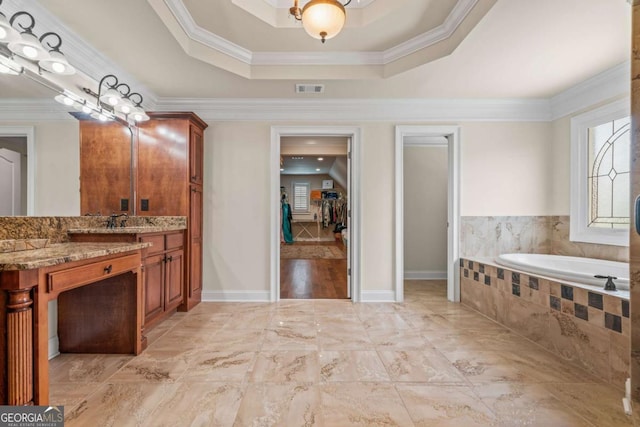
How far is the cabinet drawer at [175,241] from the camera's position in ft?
9.10

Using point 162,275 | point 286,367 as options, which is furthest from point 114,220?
point 286,367

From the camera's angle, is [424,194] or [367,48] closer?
[367,48]

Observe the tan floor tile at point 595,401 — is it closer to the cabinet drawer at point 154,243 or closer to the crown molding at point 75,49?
the cabinet drawer at point 154,243

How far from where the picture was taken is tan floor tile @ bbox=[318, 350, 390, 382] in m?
1.85

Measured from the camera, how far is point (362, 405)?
159 centimetres

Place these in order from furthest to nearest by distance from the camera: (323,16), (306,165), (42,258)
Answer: (306,165) → (323,16) → (42,258)

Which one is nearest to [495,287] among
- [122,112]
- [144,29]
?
[144,29]

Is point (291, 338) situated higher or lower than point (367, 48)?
lower

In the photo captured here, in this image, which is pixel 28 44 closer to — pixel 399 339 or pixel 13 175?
pixel 13 175

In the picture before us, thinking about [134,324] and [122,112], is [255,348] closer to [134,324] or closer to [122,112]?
[134,324]

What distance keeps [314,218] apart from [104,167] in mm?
7522

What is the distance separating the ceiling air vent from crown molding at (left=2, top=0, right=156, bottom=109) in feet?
5.13

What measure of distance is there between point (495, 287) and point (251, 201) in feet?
8.54

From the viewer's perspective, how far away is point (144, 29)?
2160 mm
